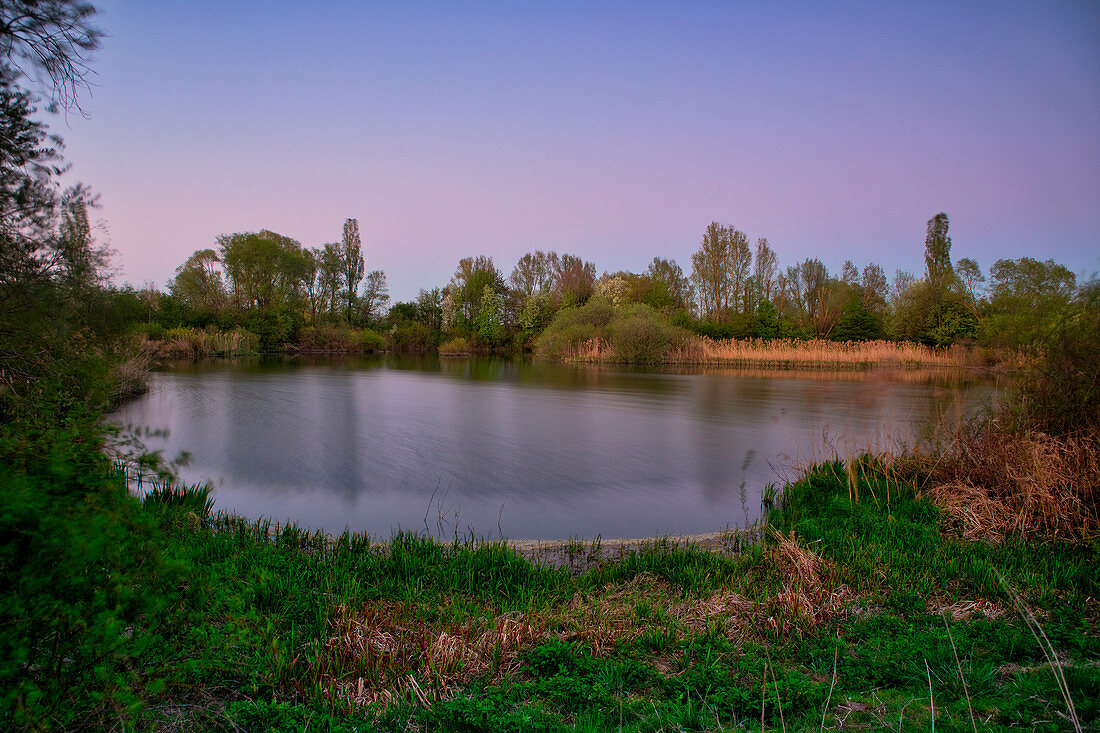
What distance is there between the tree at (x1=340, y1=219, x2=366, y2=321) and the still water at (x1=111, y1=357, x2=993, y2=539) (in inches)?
1613

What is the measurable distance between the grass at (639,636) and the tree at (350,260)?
190 ft

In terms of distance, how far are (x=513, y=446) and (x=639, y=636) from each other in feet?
22.2

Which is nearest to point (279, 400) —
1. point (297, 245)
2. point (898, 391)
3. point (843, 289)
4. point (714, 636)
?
point (714, 636)

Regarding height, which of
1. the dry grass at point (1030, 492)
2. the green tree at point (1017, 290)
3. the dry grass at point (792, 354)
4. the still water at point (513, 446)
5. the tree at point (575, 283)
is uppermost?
the tree at point (575, 283)

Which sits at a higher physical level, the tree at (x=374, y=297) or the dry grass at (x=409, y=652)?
the tree at (x=374, y=297)

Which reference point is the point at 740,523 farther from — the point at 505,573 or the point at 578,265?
the point at 578,265

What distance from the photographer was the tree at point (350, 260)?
59.3m

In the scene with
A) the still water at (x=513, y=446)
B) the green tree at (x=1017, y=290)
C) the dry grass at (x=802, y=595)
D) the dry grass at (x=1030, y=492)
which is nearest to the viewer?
the dry grass at (x=802, y=595)

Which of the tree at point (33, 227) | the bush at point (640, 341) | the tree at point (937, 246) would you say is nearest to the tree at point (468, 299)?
the bush at point (640, 341)

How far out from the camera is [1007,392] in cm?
609

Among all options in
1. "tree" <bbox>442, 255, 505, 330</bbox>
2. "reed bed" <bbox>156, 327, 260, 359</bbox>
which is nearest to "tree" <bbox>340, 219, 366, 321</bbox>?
"tree" <bbox>442, 255, 505, 330</bbox>

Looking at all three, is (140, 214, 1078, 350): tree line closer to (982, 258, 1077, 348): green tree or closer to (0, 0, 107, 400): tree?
(982, 258, 1077, 348): green tree

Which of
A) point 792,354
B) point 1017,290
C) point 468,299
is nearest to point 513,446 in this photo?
point 1017,290

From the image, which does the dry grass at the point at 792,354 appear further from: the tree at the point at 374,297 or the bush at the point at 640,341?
the tree at the point at 374,297
